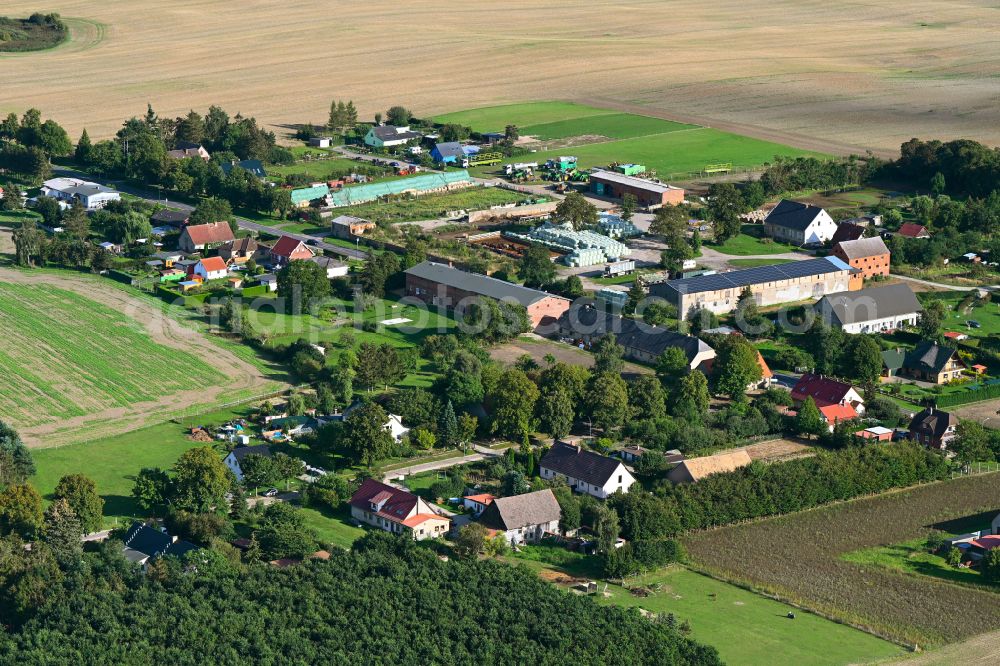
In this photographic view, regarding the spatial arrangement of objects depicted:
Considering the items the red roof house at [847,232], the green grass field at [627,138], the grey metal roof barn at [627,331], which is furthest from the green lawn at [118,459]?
the green grass field at [627,138]

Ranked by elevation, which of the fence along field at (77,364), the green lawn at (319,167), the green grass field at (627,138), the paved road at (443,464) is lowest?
the paved road at (443,464)

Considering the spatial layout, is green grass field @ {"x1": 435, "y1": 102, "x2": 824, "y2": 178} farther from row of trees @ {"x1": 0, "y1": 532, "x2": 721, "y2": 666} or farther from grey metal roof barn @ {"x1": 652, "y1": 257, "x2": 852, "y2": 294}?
row of trees @ {"x1": 0, "y1": 532, "x2": 721, "y2": 666}

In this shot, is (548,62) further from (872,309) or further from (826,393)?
(826,393)

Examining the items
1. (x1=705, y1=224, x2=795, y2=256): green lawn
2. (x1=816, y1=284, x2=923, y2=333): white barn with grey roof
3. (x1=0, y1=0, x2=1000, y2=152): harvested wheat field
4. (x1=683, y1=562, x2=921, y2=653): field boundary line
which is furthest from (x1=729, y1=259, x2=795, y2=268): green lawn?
(x1=683, y1=562, x2=921, y2=653): field boundary line

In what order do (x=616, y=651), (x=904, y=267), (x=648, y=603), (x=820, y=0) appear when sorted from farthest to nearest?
1. (x=820, y=0)
2. (x=904, y=267)
3. (x=648, y=603)
4. (x=616, y=651)

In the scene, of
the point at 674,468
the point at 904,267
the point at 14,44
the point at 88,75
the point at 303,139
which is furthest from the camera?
the point at 14,44

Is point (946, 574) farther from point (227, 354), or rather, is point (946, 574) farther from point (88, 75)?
point (88, 75)

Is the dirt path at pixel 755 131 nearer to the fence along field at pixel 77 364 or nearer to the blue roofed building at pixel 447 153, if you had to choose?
the blue roofed building at pixel 447 153

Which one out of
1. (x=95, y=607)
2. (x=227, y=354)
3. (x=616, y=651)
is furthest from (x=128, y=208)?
(x=616, y=651)
